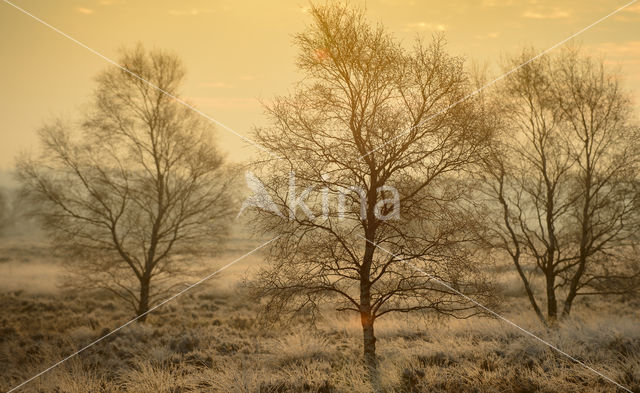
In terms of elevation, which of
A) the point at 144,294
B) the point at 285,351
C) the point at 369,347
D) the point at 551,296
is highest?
the point at 144,294

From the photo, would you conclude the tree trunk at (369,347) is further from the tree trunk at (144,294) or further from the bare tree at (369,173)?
the tree trunk at (144,294)

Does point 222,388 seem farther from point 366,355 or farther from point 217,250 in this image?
point 217,250

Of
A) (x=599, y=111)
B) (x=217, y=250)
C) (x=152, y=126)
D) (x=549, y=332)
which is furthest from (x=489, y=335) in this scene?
(x=152, y=126)

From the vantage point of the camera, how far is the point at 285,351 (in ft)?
35.7

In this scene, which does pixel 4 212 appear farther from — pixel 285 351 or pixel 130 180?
pixel 285 351

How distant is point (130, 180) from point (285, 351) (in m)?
8.32

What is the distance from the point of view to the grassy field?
7262 mm

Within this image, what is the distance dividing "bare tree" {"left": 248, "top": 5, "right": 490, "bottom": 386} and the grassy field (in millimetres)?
1113

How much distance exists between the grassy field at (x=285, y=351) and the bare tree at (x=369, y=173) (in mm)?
1113

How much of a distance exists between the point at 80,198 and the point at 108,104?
3434 mm

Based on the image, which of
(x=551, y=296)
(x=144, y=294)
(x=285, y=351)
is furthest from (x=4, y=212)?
(x=551, y=296)

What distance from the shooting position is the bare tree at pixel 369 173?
751 centimetres

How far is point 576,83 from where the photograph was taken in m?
13.2

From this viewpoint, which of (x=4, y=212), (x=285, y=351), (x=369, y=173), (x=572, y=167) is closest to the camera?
(x=369, y=173)
